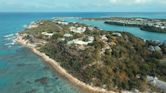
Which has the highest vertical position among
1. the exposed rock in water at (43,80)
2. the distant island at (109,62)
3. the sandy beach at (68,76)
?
the distant island at (109,62)

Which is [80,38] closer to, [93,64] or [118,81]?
[93,64]

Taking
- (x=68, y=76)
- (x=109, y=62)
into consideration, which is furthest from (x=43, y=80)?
(x=109, y=62)

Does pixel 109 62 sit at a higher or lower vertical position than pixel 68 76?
higher

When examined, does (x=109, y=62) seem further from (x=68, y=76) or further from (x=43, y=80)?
(x=43, y=80)

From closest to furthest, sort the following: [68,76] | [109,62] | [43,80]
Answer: [43,80], [68,76], [109,62]

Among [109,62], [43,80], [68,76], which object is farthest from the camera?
[109,62]

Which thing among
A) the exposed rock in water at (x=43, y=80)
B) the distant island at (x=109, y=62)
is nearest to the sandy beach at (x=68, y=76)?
the distant island at (x=109, y=62)

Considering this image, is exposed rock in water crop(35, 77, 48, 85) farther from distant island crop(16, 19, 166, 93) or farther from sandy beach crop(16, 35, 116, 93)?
distant island crop(16, 19, 166, 93)

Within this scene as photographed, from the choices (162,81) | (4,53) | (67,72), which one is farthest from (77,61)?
(4,53)

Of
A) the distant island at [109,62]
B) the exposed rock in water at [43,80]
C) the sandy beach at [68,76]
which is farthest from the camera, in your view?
the exposed rock in water at [43,80]

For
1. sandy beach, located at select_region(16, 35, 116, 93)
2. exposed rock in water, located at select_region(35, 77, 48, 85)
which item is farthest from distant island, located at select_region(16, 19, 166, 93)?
exposed rock in water, located at select_region(35, 77, 48, 85)

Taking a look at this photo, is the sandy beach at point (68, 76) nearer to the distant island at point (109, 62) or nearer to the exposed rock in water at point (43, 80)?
the distant island at point (109, 62)

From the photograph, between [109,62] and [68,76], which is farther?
[109,62]
